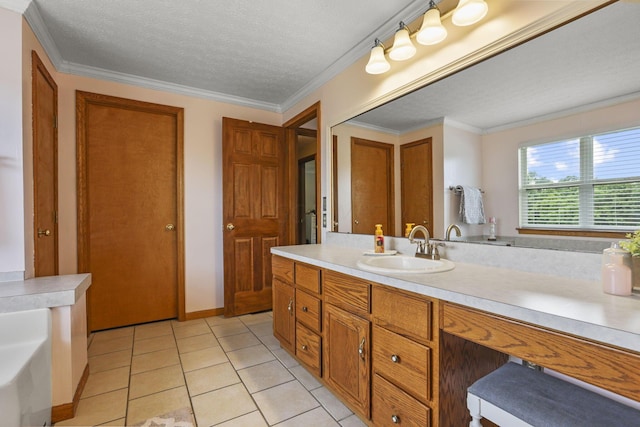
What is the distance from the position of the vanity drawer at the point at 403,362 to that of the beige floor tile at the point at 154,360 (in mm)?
1607

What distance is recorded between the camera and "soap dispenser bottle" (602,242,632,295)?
932mm

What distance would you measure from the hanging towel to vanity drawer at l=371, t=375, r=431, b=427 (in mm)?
907

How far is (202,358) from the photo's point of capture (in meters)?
2.21

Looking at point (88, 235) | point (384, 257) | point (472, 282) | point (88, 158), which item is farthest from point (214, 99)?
point (472, 282)

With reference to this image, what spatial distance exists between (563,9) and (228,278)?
9.94 ft

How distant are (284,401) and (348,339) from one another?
1.92ft

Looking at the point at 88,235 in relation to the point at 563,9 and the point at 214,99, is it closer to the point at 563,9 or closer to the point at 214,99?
the point at 214,99

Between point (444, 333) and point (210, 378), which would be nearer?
point (444, 333)

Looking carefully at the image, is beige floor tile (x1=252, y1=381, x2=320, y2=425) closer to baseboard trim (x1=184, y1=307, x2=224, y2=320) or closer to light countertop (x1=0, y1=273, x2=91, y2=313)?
light countertop (x1=0, y1=273, x2=91, y2=313)

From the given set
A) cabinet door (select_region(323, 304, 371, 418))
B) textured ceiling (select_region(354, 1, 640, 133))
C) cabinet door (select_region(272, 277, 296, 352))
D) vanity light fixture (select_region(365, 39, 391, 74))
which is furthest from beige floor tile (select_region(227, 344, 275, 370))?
vanity light fixture (select_region(365, 39, 391, 74))

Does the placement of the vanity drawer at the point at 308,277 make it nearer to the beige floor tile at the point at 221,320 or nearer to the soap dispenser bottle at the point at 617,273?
the soap dispenser bottle at the point at 617,273

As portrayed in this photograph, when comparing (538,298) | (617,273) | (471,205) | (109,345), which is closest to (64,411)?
(109,345)

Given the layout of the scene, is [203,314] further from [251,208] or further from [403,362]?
[403,362]

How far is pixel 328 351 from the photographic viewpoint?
167 cm
